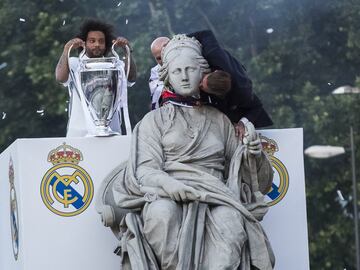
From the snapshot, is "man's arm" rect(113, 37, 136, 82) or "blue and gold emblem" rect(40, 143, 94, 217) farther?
"man's arm" rect(113, 37, 136, 82)

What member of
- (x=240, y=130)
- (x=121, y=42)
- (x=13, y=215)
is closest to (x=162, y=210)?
(x=240, y=130)

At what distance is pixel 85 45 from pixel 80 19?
16.2 meters

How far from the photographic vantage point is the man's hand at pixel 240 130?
715 inches

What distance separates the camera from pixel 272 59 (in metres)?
37.0

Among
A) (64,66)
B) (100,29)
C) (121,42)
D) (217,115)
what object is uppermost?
(100,29)

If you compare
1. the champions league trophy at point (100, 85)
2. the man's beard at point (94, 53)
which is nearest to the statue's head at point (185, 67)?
the champions league trophy at point (100, 85)

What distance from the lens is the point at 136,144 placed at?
1806 cm

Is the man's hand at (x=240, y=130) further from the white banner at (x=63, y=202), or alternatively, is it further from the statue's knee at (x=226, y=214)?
the white banner at (x=63, y=202)

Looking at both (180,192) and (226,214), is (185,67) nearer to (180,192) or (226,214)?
(180,192)

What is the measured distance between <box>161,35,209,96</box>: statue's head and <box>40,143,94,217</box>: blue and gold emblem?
40.5 inches

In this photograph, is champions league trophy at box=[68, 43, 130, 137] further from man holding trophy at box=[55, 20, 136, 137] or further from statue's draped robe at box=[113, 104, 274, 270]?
statue's draped robe at box=[113, 104, 274, 270]

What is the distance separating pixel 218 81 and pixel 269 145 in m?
1.06

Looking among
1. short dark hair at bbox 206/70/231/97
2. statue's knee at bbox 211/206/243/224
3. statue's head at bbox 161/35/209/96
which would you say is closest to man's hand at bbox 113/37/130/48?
statue's head at bbox 161/35/209/96

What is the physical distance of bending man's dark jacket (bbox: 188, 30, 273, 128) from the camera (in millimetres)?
A: 18156
